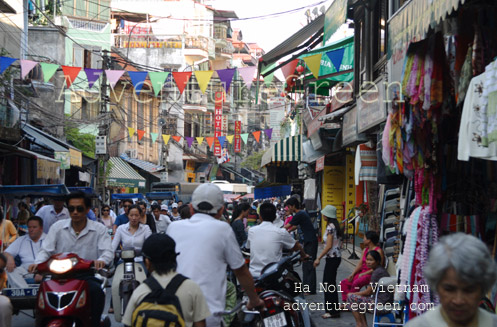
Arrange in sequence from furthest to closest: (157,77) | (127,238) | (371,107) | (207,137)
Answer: (207,137) < (157,77) < (371,107) < (127,238)

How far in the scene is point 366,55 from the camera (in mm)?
14656

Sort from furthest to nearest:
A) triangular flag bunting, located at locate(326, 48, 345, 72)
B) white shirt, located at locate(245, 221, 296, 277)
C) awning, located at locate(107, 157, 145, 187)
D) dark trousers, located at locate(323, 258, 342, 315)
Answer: awning, located at locate(107, 157, 145, 187) < triangular flag bunting, located at locate(326, 48, 345, 72) < dark trousers, located at locate(323, 258, 342, 315) < white shirt, located at locate(245, 221, 296, 277)

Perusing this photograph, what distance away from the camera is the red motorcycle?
242 inches

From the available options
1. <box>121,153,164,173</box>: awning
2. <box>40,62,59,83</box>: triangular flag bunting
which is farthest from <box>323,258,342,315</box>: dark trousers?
<box>121,153,164,173</box>: awning

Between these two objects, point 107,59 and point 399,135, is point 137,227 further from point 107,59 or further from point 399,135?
point 107,59

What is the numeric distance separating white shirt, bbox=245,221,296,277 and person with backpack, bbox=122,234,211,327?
12.6 ft

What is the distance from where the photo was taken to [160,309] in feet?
14.1

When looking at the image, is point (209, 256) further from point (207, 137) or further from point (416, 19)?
point (207, 137)

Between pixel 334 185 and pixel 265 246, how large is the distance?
1705cm

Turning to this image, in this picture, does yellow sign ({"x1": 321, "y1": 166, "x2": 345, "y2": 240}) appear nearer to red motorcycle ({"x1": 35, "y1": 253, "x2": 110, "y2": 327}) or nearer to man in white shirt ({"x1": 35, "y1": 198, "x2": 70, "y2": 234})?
man in white shirt ({"x1": 35, "y1": 198, "x2": 70, "y2": 234})

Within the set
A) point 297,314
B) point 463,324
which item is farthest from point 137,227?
point 463,324

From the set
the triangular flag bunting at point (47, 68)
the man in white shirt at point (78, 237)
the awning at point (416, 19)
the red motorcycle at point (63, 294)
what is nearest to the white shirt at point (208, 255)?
the red motorcycle at point (63, 294)

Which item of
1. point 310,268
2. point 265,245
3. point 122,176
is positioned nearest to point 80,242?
point 265,245

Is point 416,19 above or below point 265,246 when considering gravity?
above
